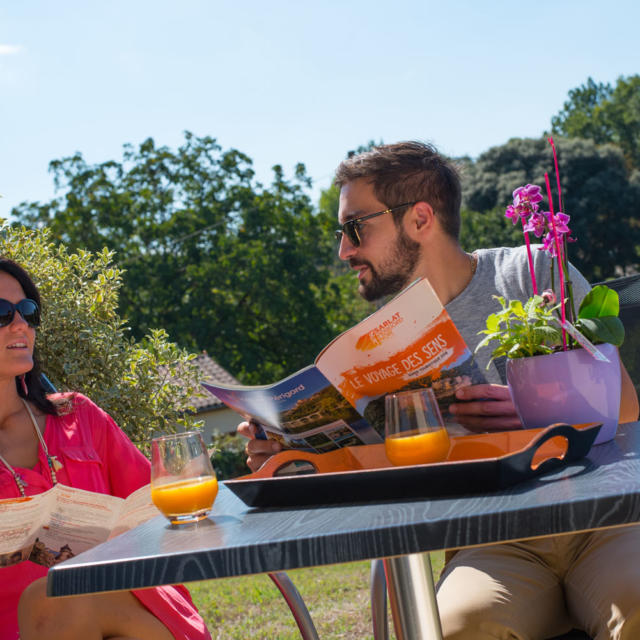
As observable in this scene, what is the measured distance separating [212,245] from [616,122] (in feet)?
87.2

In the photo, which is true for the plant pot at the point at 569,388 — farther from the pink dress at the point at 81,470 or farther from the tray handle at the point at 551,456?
the pink dress at the point at 81,470

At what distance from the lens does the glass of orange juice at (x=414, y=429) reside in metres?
1.38

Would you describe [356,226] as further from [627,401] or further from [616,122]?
[616,122]

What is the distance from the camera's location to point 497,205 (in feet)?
86.7

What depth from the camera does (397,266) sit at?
2699 mm

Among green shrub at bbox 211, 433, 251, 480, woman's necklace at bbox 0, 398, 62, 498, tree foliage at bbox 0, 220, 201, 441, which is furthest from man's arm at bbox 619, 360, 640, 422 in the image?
green shrub at bbox 211, 433, 251, 480

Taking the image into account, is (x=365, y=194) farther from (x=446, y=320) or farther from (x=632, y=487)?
(x=632, y=487)

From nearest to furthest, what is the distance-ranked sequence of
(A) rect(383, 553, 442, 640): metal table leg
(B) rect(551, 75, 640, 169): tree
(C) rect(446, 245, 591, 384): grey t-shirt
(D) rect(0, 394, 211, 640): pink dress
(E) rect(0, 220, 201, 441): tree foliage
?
1. (A) rect(383, 553, 442, 640): metal table leg
2. (D) rect(0, 394, 211, 640): pink dress
3. (C) rect(446, 245, 591, 384): grey t-shirt
4. (E) rect(0, 220, 201, 441): tree foliage
5. (B) rect(551, 75, 640, 169): tree

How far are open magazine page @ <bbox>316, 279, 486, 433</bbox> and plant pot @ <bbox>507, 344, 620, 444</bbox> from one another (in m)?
0.14

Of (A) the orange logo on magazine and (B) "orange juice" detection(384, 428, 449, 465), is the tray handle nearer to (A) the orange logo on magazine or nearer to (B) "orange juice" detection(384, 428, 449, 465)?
(B) "orange juice" detection(384, 428, 449, 465)

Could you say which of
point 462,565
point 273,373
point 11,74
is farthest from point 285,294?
point 462,565

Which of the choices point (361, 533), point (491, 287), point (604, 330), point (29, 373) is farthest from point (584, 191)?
point (361, 533)

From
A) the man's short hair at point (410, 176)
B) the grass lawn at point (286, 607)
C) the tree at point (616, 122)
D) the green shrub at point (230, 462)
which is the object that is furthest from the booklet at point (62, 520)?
the tree at point (616, 122)

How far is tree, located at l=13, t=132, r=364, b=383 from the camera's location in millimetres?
17547
